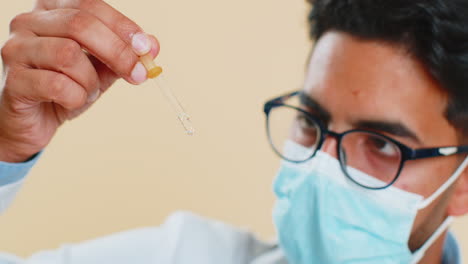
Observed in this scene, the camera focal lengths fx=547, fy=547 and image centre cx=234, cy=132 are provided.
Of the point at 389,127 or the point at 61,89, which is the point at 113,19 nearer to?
the point at 61,89

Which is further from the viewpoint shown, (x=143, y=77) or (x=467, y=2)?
(x=467, y=2)

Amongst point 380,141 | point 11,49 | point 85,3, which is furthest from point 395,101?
point 11,49

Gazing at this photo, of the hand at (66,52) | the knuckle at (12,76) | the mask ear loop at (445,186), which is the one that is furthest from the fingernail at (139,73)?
the mask ear loop at (445,186)

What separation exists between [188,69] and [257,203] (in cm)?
69

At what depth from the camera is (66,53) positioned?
3.10 ft

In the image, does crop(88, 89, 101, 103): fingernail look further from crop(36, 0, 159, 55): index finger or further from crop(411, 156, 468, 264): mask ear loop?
crop(411, 156, 468, 264): mask ear loop

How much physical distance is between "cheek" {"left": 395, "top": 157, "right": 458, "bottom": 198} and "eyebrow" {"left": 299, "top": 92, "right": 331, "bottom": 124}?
9.6 inches

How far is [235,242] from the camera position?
1.88 m

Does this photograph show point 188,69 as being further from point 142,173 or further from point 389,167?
point 389,167

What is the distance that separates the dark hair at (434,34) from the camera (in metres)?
1.43

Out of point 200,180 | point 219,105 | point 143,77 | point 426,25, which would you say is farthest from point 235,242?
point 143,77

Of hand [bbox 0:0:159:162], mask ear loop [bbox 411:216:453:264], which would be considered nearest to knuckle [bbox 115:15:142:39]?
hand [bbox 0:0:159:162]

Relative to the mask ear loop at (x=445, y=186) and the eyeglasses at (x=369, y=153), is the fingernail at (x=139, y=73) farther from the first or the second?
the mask ear loop at (x=445, y=186)

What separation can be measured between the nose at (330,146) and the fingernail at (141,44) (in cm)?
72
